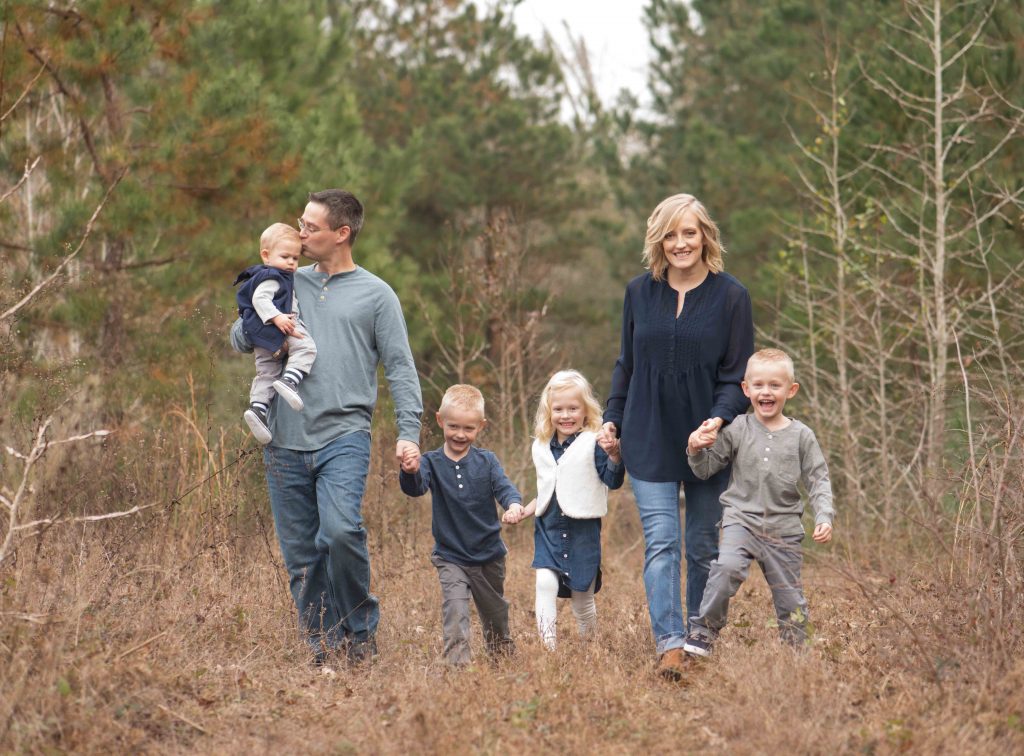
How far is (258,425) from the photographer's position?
5.63 meters

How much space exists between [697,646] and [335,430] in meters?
1.80

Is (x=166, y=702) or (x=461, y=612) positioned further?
(x=461, y=612)

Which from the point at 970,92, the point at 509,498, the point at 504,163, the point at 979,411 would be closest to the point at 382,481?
the point at 509,498

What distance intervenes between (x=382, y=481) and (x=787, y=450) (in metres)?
3.89

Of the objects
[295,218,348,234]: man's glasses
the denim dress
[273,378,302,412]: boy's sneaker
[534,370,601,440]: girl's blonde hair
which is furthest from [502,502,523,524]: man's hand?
[295,218,348,234]: man's glasses

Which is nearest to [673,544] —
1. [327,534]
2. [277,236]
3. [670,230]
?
[670,230]

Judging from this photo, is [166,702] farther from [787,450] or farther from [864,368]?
[864,368]

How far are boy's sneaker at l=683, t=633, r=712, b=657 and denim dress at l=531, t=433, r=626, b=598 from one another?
0.77 meters

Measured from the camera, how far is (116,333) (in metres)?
11.2

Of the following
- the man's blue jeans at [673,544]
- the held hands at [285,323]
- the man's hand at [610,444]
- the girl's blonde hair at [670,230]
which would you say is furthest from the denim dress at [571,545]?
the held hands at [285,323]

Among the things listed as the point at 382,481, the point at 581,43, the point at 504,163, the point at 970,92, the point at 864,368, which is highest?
the point at 581,43

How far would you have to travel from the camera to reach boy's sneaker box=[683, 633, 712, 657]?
537 cm

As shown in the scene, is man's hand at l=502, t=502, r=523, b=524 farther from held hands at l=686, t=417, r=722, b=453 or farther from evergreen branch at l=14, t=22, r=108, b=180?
evergreen branch at l=14, t=22, r=108, b=180

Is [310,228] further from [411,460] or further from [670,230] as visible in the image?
[670,230]
